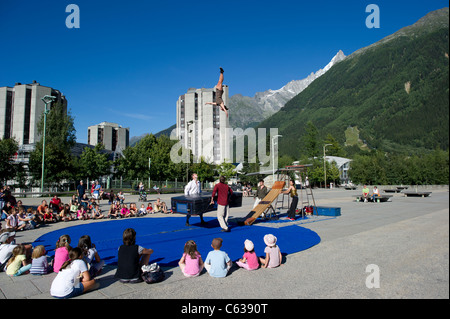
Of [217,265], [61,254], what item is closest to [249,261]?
[217,265]

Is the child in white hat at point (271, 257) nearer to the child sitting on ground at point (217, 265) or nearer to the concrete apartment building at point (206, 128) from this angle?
the child sitting on ground at point (217, 265)

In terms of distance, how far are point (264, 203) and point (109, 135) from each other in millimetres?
145277

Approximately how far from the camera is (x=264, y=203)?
13641mm

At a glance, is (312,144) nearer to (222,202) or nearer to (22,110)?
(222,202)

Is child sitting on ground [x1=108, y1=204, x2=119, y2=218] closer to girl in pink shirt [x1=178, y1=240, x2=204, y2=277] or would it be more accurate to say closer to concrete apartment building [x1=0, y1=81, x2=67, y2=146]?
girl in pink shirt [x1=178, y1=240, x2=204, y2=277]

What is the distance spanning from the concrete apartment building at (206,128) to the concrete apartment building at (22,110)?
4573 centimetres

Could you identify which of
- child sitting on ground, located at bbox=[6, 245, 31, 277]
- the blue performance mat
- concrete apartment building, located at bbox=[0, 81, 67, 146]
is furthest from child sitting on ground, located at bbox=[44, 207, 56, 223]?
concrete apartment building, located at bbox=[0, 81, 67, 146]

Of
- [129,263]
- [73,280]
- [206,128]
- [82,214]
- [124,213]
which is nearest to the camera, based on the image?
[73,280]

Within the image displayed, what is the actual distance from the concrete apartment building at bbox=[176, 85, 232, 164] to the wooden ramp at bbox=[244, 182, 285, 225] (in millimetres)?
92618

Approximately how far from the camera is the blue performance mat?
8.07 metres

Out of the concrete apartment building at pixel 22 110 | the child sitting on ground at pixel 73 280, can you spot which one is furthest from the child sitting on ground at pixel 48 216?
the concrete apartment building at pixel 22 110
